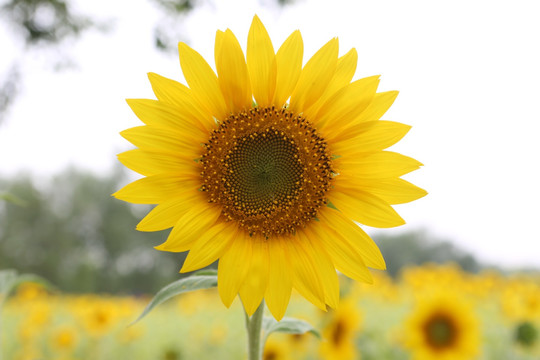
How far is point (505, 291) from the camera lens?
612 cm

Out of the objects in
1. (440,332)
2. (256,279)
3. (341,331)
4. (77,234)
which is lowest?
(77,234)

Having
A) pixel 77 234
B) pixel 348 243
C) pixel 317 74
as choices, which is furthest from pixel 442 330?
pixel 77 234

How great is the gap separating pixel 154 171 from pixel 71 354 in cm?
484

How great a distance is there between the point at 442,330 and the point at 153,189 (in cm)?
366

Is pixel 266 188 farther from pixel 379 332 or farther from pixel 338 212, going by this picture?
pixel 379 332

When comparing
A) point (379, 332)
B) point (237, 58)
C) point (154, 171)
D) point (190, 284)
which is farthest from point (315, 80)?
point (379, 332)

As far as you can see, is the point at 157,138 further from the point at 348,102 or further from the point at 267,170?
the point at 348,102

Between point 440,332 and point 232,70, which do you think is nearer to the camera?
point 232,70

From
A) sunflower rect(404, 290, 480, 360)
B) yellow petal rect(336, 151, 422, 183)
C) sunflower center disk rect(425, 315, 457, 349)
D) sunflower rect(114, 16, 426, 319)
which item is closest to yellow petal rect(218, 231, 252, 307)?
sunflower rect(114, 16, 426, 319)

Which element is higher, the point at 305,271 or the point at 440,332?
the point at 305,271

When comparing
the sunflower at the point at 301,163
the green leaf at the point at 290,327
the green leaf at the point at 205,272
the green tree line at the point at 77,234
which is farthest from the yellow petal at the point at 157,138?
the green tree line at the point at 77,234

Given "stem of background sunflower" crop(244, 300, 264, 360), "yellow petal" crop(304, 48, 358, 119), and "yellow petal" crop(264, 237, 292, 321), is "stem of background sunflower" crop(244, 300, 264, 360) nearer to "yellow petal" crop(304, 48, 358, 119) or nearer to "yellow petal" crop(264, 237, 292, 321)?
"yellow petal" crop(264, 237, 292, 321)

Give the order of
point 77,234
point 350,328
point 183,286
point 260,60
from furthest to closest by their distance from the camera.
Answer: point 77,234 → point 350,328 → point 260,60 → point 183,286

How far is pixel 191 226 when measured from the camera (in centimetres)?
139
